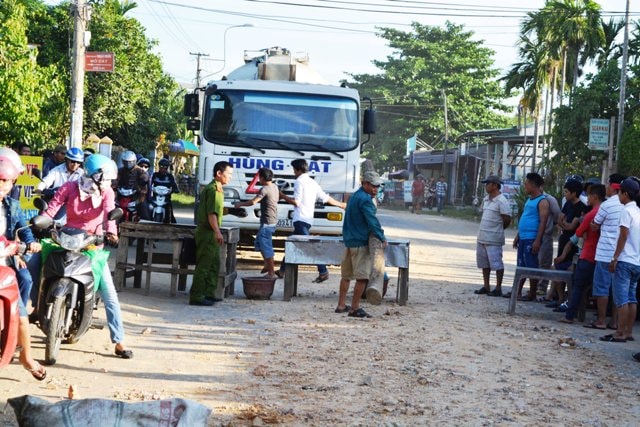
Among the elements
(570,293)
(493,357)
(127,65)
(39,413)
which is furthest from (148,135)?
(39,413)

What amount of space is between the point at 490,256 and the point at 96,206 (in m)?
7.57

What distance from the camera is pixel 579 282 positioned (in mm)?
11453

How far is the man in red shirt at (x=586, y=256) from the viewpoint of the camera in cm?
1130

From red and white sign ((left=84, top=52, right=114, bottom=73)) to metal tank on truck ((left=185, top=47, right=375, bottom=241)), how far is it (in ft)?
12.7

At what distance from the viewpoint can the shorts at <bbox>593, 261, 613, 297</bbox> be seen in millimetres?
10852

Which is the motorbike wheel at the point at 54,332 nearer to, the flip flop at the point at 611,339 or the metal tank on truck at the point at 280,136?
the flip flop at the point at 611,339

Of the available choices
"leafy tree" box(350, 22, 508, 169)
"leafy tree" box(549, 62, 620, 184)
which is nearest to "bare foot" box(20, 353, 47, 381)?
"leafy tree" box(549, 62, 620, 184)

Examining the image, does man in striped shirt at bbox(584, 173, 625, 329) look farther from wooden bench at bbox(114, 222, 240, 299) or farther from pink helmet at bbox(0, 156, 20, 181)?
pink helmet at bbox(0, 156, 20, 181)

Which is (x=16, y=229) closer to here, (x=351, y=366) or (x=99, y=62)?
(x=351, y=366)

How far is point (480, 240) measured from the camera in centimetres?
1433

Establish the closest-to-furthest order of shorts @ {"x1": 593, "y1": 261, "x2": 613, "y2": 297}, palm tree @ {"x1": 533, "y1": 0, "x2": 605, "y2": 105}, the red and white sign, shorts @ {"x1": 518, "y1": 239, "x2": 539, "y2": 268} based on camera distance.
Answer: shorts @ {"x1": 593, "y1": 261, "x2": 613, "y2": 297}
shorts @ {"x1": 518, "y1": 239, "x2": 539, "y2": 268}
the red and white sign
palm tree @ {"x1": 533, "y1": 0, "x2": 605, "y2": 105}

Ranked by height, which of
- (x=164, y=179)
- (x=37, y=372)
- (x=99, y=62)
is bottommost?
(x=37, y=372)

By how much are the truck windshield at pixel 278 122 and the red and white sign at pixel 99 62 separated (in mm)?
4129

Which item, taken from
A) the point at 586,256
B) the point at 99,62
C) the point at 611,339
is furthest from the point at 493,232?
the point at 99,62
